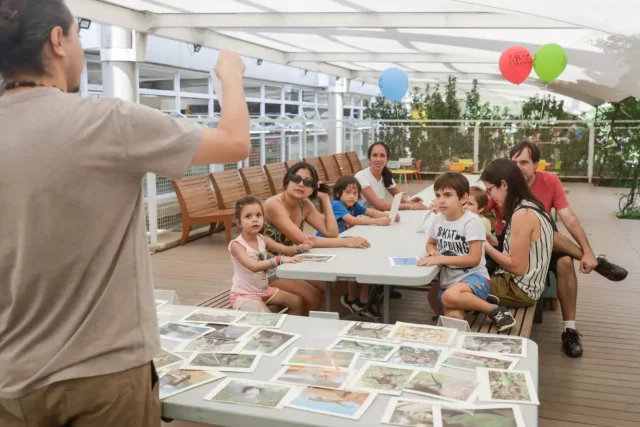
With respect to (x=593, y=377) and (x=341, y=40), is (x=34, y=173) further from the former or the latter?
(x=341, y=40)

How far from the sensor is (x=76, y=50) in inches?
52.9

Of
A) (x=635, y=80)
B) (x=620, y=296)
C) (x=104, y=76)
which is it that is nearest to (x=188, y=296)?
(x=620, y=296)

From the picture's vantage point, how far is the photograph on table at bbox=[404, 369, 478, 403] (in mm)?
1973

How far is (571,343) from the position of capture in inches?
163

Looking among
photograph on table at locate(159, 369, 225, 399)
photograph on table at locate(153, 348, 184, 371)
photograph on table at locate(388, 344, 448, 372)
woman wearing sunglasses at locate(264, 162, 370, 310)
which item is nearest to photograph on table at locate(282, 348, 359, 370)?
photograph on table at locate(388, 344, 448, 372)

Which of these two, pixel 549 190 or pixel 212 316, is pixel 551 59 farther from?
pixel 212 316

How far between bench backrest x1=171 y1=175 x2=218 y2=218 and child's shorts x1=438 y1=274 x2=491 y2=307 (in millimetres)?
4519

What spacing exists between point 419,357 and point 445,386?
10.1 inches

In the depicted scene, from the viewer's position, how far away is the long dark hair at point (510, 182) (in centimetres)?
381

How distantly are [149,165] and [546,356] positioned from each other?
348cm

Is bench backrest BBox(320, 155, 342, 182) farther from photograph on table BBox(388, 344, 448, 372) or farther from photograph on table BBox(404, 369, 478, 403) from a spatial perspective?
photograph on table BBox(404, 369, 478, 403)

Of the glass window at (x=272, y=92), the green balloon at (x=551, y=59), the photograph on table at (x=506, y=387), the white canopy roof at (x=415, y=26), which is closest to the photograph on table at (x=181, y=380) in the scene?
the photograph on table at (x=506, y=387)

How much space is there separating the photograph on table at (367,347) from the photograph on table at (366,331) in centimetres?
5

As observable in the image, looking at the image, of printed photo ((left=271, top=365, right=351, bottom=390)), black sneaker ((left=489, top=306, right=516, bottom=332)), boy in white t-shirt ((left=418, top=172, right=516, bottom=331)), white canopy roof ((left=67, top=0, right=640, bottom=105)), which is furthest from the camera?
white canopy roof ((left=67, top=0, right=640, bottom=105))
